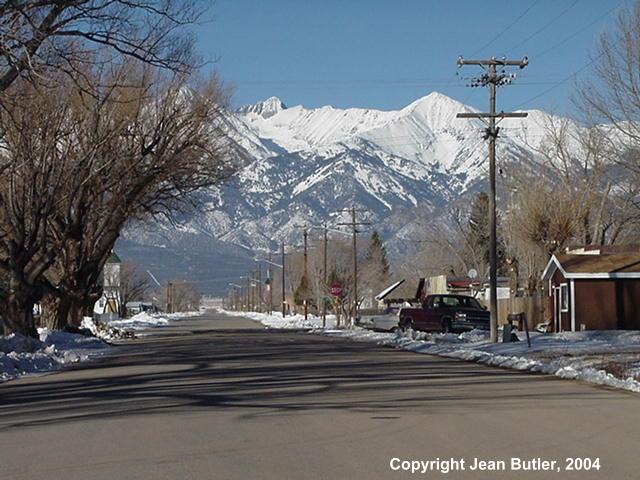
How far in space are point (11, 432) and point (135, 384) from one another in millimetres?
7759

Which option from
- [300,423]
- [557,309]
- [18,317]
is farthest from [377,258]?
[300,423]

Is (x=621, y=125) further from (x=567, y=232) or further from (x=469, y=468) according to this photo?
(x=469, y=468)

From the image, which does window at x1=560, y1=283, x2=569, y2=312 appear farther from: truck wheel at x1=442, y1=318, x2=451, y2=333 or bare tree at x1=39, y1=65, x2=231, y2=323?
bare tree at x1=39, y1=65, x2=231, y2=323

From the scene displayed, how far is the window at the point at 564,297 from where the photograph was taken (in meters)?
48.1

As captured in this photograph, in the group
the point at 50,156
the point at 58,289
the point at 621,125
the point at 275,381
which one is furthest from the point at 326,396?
the point at 58,289

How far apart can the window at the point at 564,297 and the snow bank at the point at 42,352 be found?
20.2 m

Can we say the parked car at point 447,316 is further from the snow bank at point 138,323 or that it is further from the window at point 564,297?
the snow bank at point 138,323

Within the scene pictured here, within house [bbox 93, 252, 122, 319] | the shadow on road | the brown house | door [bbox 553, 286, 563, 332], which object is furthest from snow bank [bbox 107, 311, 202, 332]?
the shadow on road

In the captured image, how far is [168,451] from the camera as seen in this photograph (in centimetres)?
1211

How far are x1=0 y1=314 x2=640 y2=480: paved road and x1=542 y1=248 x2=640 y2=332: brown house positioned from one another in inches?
915

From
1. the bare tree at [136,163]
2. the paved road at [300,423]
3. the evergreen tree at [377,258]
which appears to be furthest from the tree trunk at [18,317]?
the evergreen tree at [377,258]

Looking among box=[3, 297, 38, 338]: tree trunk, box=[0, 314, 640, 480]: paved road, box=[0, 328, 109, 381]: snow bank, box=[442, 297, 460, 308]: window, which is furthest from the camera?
box=[442, 297, 460, 308]: window

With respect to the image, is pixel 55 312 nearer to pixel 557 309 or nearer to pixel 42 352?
pixel 42 352

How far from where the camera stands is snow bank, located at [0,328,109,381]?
89.0 feet
